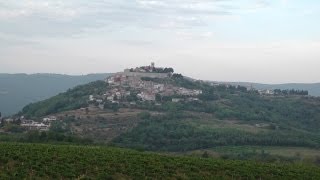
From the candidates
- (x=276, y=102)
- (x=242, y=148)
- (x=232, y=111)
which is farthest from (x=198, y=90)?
(x=242, y=148)

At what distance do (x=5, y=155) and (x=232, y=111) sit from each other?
265 ft

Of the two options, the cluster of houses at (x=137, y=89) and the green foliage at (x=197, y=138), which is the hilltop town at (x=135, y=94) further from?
the green foliage at (x=197, y=138)

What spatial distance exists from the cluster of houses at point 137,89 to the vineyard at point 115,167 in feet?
257

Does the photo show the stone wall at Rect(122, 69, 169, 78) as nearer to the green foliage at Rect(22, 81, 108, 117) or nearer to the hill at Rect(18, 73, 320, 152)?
the hill at Rect(18, 73, 320, 152)

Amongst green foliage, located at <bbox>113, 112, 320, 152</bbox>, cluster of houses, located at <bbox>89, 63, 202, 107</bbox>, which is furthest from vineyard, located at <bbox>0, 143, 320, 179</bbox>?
cluster of houses, located at <bbox>89, 63, 202, 107</bbox>

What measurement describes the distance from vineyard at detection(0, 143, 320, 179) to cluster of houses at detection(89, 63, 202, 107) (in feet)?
257

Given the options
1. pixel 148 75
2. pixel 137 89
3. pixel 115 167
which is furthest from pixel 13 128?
pixel 148 75

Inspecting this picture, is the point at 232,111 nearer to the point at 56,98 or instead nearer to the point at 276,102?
the point at 276,102

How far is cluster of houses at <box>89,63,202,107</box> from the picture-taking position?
11488cm

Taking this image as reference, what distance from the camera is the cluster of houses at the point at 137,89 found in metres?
115

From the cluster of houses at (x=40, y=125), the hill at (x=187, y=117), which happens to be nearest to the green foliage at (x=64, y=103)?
the hill at (x=187, y=117)

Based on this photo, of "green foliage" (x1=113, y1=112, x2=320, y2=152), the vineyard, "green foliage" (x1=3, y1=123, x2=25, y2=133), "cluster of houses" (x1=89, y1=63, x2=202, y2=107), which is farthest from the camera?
"cluster of houses" (x1=89, y1=63, x2=202, y2=107)

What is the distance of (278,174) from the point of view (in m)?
27.0

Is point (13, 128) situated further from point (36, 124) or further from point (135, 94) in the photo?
point (135, 94)
